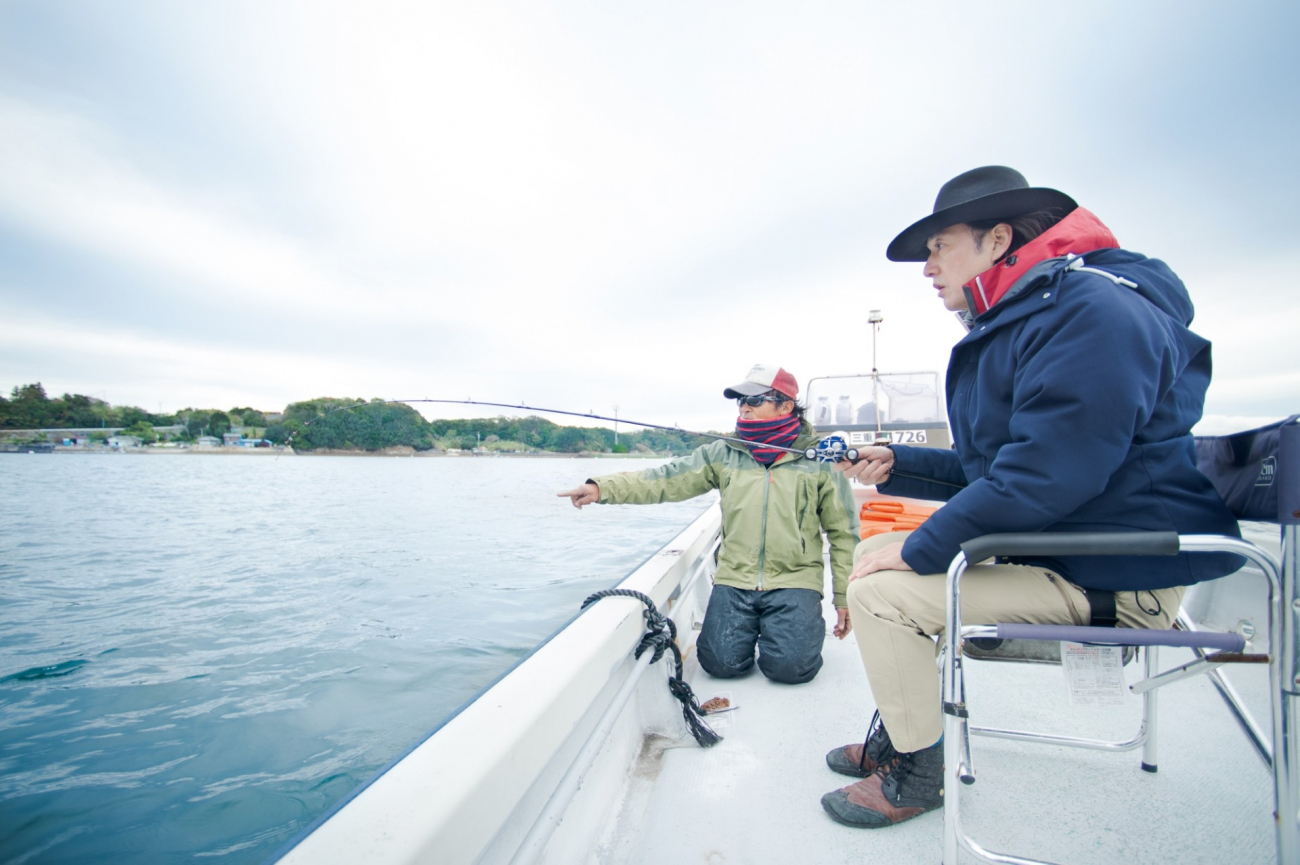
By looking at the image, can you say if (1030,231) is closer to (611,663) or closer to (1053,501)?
(1053,501)

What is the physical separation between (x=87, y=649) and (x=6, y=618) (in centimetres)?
130

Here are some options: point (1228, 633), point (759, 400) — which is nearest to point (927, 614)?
point (1228, 633)

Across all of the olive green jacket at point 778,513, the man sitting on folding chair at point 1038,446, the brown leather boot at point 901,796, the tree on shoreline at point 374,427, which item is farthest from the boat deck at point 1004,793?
the tree on shoreline at point 374,427

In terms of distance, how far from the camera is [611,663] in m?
1.43

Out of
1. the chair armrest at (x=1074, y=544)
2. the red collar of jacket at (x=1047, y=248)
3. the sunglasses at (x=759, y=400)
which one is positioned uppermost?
the red collar of jacket at (x=1047, y=248)

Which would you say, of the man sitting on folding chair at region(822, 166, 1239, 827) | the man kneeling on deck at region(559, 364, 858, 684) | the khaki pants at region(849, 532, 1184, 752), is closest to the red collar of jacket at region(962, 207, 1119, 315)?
the man sitting on folding chair at region(822, 166, 1239, 827)

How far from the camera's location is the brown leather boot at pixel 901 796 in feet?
4.47

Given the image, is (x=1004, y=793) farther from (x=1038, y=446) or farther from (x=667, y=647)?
(x=1038, y=446)

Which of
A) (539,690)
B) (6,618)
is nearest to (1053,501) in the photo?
(539,690)

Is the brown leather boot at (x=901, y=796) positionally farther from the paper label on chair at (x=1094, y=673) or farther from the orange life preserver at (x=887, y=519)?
the orange life preserver at (x=887, y=519)

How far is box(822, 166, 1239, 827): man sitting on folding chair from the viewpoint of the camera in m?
0.99

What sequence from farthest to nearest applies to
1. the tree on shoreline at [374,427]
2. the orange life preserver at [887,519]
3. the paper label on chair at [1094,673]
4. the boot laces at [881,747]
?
the tree on shoreline at [374,427], the orange life preserver at [887,519], the boot laces at [881,747], the paper label on chair at [1094,673]

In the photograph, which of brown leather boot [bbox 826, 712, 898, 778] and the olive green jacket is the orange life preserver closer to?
the olive green jacket

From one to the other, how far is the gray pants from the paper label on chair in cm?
122
